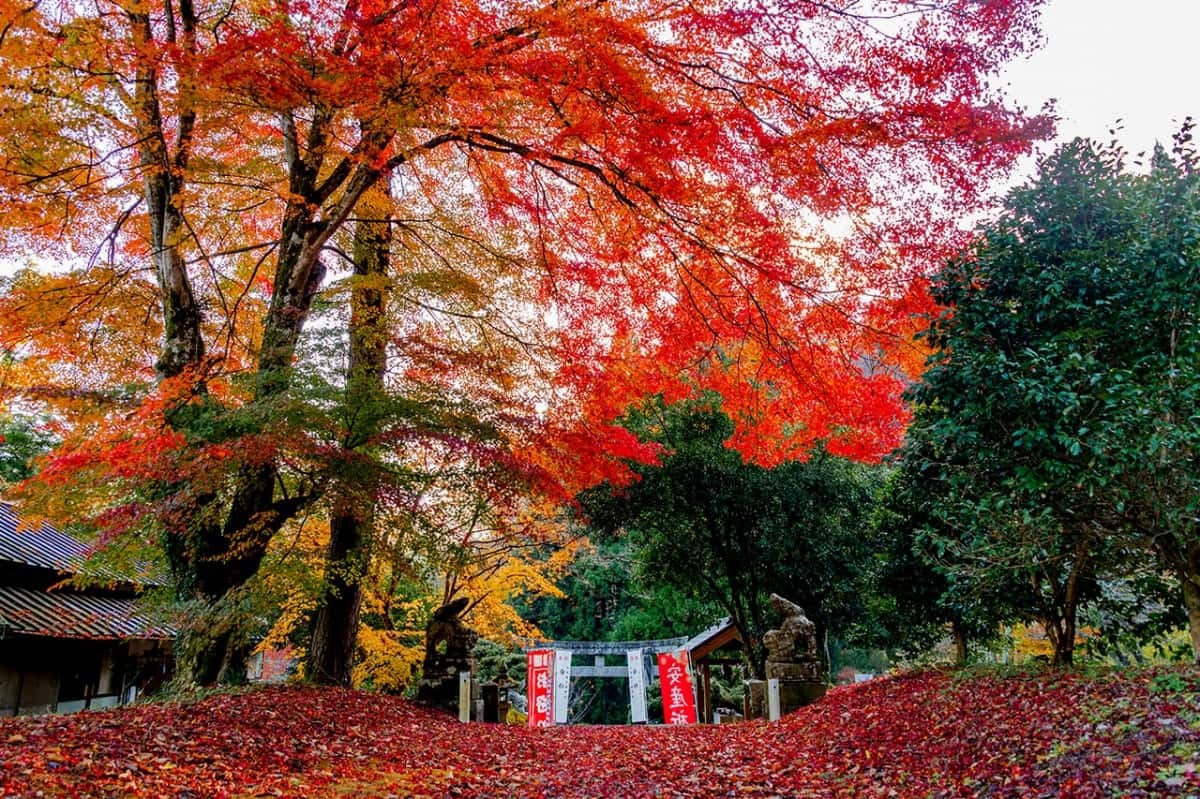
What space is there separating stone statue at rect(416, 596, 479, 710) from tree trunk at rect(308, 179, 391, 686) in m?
1.44

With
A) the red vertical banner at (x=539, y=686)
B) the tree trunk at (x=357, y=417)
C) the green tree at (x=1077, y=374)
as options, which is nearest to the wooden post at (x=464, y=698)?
the tree trunk at (x=357, y=417)

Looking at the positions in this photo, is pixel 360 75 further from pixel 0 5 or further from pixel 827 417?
pixel 827 417

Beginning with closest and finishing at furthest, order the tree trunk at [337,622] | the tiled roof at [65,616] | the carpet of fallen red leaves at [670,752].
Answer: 1. the carpet of fallen red leaves at [670,752]
2. the tree trunk at [337,622]
3. the tiled roof at [65,616]

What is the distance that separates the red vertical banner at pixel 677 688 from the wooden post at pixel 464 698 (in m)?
5.34

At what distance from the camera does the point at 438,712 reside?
30.6 ft

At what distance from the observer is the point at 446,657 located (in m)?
10.2

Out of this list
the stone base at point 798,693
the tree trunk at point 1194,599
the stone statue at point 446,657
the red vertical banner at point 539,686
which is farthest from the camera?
the red vertical banner at point 539,686

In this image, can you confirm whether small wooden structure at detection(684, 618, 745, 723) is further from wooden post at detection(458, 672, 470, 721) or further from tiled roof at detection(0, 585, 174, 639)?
tiled roof at detection(0, 585, 174, 639)

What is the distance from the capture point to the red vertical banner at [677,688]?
13711 mm

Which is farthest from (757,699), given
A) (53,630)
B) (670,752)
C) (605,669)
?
(53,630)

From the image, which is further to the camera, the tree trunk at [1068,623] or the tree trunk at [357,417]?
the tree trunk at [357,417]

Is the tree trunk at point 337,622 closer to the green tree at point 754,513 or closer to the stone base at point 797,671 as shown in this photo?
the green tree at point 754,513

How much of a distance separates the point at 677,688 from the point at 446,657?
5.67 metres

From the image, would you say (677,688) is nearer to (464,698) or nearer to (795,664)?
(795,664)
